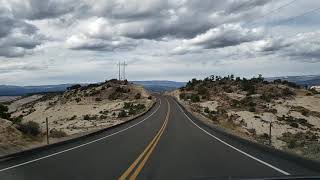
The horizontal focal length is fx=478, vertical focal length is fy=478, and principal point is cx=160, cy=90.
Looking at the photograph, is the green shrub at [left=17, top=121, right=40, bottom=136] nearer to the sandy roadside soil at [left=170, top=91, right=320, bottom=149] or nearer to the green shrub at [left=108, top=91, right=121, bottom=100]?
the sandy roadside soil at [left=170, top=91, right=320, bottom=149]

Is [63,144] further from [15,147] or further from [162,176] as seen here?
[162,176]

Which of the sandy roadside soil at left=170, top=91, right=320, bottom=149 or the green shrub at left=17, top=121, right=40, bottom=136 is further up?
the green shrub at left=17, top=121, right=40, bottom=136

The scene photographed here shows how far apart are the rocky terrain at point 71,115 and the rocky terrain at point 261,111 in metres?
9.92

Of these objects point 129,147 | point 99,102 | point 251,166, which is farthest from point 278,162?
point 99,102

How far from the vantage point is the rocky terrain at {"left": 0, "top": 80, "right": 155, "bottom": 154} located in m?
24.3

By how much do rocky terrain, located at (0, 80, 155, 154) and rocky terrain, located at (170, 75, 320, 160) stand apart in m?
9.92

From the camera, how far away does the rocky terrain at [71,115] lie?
2426 cm

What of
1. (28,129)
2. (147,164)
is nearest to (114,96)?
(28,129)

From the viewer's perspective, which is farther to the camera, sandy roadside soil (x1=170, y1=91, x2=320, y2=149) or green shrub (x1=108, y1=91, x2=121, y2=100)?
green shrub (x1=108, y1=91, x2=121, y2=100)

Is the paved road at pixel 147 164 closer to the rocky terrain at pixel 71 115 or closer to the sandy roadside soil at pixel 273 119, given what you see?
the rocky terrain at pixel 71 115

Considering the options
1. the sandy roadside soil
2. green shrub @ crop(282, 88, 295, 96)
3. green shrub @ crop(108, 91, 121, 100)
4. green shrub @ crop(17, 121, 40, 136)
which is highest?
green shrub @ crop(17, 121, 40, 136)

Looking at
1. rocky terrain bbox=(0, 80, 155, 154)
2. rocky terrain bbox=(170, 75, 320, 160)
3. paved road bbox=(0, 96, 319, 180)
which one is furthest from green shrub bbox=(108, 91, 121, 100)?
paved road bbox=(0, 96, 319, 180)

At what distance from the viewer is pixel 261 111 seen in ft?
229

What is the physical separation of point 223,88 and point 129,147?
96.5 m
